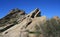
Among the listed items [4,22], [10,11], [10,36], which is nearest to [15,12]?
[10,11]

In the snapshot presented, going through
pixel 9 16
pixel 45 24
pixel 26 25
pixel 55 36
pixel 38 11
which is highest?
pixel 9 16

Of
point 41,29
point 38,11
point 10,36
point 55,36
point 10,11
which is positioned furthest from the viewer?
point 10,11

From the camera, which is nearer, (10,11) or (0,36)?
(0,36)

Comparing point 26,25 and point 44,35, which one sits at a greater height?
point 26,25

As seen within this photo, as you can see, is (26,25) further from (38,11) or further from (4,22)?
(4,22)

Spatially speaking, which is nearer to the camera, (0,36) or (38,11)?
(0,36)

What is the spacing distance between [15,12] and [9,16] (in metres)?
2.97

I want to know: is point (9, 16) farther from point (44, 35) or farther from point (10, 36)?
point (44, 35)

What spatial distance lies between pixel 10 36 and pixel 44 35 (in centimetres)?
1082

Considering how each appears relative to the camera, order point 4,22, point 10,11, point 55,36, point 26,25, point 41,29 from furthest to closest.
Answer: point 10,11 → point 4,22 → point 26,25 → point 41,29 → point 55,36

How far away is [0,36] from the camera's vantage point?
167ft

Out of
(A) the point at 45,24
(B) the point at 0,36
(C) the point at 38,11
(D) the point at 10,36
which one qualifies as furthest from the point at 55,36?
(C) the point at 38,11

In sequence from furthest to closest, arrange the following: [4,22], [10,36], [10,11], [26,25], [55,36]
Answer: [10,11], [4,22], [26,25], [10,36], [55,36]

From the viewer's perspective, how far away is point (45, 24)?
127ft
